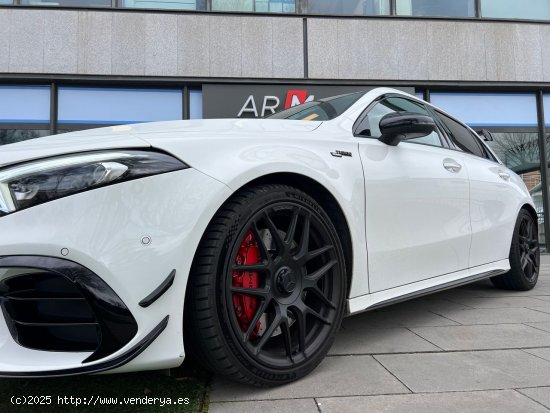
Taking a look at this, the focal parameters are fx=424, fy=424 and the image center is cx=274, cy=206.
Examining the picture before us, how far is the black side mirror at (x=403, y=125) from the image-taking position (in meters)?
2.27

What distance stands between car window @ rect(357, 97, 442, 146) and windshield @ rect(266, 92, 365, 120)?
0.14m

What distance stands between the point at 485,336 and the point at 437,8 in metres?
7.14

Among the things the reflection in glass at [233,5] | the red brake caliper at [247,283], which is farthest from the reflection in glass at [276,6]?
the red brake caliper at [247,283]

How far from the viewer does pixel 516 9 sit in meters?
8.16

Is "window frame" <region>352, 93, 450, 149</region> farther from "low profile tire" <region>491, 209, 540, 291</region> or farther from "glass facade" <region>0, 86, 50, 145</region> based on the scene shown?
"glass facade" <region>0, 86, 50, 145</region>

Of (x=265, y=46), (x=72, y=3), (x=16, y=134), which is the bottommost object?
(x=16, y=134)

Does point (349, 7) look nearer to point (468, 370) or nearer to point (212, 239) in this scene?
point (468, 370)

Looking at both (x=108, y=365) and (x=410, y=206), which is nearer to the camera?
(x=108, y=365)

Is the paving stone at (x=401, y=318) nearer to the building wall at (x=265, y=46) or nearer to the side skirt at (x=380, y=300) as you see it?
the side skirt at (x=380, y=300)

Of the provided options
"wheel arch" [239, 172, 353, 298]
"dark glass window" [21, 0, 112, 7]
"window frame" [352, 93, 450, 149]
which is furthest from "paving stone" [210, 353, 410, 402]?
"dark glass window" [21, 0, 112, 7]

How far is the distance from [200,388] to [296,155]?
43.4 inches

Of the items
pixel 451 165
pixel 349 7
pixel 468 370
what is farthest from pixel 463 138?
pixel 349 7

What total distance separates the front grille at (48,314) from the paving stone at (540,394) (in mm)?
1715

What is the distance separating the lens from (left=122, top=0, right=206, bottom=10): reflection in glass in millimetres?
7230
